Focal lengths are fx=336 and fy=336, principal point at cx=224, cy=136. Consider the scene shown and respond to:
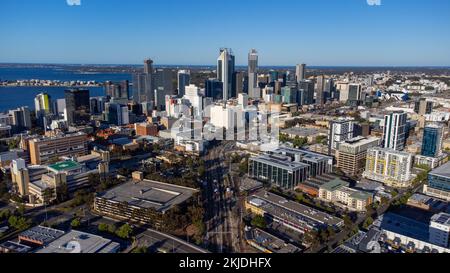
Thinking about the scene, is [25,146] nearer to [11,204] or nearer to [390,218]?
[11,204]

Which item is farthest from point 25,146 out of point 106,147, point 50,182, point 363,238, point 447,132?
point 447,132

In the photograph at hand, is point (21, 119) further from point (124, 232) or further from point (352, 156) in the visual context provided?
point (352, 156)

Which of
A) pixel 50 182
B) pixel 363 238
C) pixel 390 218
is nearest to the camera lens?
pixel 363 238

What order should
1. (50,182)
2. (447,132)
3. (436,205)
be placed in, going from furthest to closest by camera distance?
(447,132), (50,182), (436,205)

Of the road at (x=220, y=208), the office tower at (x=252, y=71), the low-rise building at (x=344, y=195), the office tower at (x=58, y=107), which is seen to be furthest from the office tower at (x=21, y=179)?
the office tower at (x=252, y=71)

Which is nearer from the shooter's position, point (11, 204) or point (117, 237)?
point (117, 237)

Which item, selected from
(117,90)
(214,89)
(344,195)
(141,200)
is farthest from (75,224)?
(214,89)

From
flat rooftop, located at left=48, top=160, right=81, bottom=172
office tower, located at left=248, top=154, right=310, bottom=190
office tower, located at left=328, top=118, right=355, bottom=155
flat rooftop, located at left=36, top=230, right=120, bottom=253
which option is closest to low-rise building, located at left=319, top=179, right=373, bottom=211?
office tower, located at left=248, top=154, right=310, bottom=190

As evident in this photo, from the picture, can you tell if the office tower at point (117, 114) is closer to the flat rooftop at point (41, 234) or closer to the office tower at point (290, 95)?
the flat rooftop at point (41, 234)
